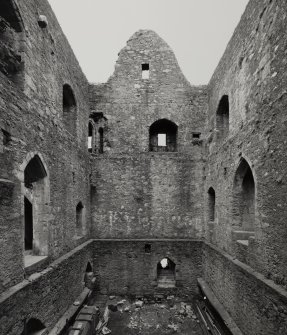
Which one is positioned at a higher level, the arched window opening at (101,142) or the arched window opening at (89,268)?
the arched window opening at (101,142)

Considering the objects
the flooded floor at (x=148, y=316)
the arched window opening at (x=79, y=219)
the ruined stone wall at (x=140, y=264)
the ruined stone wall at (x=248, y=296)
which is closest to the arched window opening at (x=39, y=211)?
the arched window opening at (x=79, y=219)

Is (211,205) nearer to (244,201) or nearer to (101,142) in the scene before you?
(244,201)

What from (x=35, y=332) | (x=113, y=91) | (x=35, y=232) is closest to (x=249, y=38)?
(x=113, y=91)

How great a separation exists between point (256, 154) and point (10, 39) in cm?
543

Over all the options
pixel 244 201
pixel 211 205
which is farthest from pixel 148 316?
pixel 244 201

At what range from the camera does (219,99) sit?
7902mm

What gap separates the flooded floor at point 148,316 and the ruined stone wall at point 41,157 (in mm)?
1328

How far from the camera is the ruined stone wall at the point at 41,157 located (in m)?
4.18

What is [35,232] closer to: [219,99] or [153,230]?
[153,230]

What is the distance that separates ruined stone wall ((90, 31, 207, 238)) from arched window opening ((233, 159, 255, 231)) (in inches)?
115

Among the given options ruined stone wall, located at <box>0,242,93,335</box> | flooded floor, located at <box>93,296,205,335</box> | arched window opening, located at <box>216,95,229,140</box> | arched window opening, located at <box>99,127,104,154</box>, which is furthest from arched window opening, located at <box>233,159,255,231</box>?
arched window opening, located at <box>99,127,104,154</box>

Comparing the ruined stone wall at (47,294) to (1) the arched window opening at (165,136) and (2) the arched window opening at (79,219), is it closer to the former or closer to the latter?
(2) the arched window opening at (79,219)

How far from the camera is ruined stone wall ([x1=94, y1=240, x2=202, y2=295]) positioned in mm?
8859

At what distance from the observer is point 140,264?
29.4 ft
